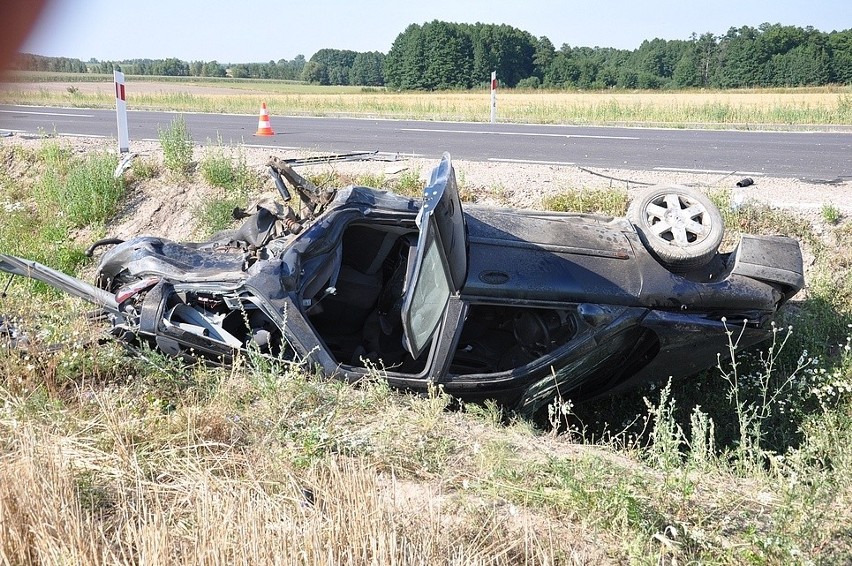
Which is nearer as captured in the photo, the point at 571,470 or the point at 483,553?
the point at 483,553

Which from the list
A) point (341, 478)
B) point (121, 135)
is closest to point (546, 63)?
point (121, 135)

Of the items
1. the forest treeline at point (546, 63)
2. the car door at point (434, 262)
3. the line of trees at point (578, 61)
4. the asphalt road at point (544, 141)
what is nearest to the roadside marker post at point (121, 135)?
the asphalt road at point (544, 141)

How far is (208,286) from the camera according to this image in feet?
14.8

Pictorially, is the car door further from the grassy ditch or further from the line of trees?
the line of trees

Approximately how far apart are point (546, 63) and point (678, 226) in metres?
46.3

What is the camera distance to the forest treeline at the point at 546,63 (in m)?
41.7

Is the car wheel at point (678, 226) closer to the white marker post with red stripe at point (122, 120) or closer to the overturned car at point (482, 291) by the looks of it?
the overturned car at point (482, 291)

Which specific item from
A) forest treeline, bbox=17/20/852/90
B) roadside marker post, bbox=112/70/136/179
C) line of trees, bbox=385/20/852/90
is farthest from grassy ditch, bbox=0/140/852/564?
line of trees, bbox=385/20/852/90

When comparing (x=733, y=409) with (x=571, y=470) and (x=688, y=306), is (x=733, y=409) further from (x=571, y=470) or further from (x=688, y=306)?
(x=571, y=470)

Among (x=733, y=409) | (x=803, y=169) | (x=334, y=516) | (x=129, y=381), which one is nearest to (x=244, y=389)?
(x=129, y=381)

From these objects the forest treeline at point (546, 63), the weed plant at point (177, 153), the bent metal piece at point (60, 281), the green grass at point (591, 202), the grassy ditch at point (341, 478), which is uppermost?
the forest treeline at point (546, 63)

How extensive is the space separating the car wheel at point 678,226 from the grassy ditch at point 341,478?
2.02 feet

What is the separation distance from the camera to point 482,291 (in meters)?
4.43

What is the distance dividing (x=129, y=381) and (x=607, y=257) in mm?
3003
